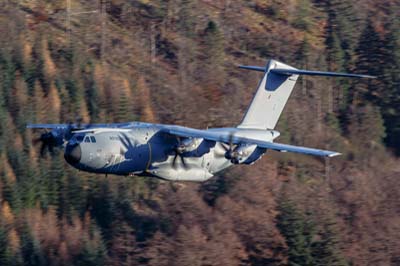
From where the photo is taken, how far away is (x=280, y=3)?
308ft

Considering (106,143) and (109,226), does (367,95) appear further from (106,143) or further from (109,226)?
(106,143)

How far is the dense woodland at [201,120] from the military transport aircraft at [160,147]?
3.02 metres

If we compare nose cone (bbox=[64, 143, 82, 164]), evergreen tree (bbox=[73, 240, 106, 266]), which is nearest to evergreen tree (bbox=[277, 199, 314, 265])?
evergreen tree (bbox=[73, 240, 106, 266])

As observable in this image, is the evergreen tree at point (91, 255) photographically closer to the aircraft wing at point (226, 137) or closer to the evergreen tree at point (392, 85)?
the evergreen tree at point (392, 85)

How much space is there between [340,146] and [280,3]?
35135 millimetres

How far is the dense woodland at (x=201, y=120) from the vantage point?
183 feet

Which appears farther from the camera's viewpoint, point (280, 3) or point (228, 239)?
point (280, 3)

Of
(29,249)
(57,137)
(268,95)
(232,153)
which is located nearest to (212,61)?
(29,249)

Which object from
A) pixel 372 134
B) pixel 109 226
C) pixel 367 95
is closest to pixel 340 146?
pixel 372 134

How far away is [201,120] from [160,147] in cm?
3639

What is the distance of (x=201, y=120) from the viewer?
240 feet

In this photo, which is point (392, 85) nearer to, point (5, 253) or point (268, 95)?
point (5, 253)

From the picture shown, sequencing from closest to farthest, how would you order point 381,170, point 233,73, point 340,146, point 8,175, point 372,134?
point 381,170 → point 340,146 → point 372,134 → point 8,175 → point 233,73

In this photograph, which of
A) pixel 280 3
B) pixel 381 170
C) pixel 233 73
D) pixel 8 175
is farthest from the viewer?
pixel 280 3
